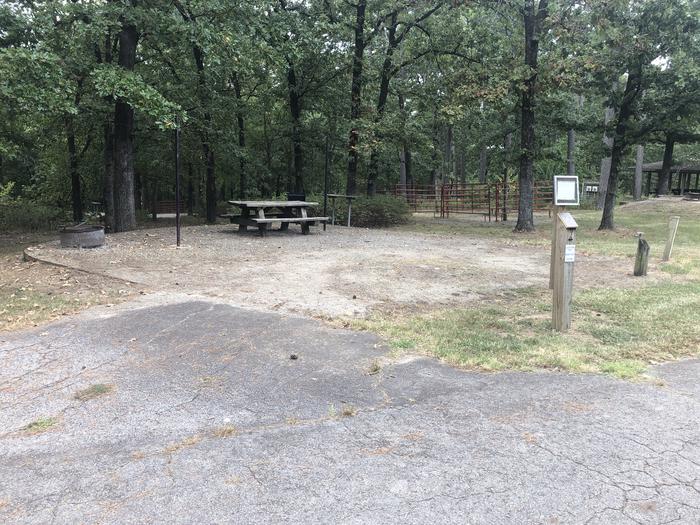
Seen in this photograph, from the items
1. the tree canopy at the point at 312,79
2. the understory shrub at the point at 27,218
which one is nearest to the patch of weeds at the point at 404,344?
the tree canopy at the point at 312,79

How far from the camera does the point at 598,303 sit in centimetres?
581

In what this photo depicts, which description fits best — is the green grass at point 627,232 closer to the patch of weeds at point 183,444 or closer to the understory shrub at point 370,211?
the understory shrub at point 370,211

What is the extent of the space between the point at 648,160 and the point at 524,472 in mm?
54996

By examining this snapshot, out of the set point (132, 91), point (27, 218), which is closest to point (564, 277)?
point (132, 91)

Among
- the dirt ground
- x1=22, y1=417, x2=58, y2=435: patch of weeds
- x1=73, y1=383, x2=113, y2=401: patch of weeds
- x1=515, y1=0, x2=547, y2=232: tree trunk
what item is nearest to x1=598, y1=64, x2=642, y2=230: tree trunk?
x1=515, y1=0, x2=547, y2=232: tree trunk

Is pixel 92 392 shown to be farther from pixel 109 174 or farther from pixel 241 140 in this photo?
pixel 241 140

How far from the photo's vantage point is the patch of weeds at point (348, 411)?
3004mm

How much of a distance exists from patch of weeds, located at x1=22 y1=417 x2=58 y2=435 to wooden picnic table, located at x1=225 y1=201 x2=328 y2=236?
A: 844 cm

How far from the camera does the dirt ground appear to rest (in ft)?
19.6

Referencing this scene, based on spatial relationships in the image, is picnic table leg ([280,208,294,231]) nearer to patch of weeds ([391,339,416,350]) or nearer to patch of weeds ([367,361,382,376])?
patch of weeds ([391,339,416,350])

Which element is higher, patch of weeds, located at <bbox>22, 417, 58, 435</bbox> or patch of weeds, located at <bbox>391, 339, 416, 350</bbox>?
patch of weeds, located at <bbox>391, 339, 416, 350</bbox>

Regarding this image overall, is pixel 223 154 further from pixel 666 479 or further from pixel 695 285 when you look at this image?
pixel 666 479

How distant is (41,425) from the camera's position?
289 cm

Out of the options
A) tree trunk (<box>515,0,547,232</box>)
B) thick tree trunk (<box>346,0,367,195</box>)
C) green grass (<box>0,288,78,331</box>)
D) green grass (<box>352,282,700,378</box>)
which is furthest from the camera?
thick tree trunk (<box>346,0,367,195</box>)
